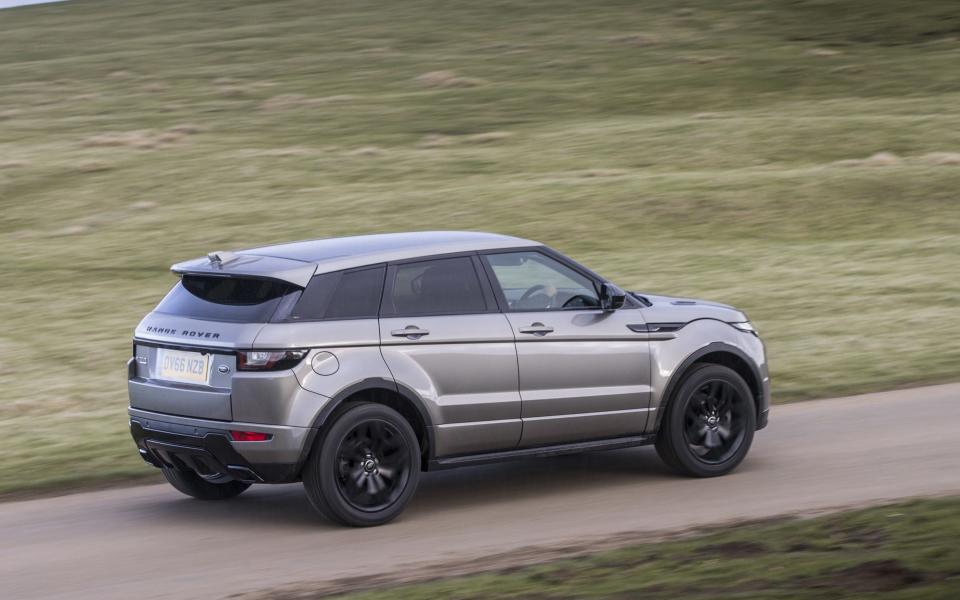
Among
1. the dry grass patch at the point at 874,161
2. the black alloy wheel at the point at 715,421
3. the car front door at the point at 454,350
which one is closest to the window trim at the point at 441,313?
the car front door at the point at 454,350

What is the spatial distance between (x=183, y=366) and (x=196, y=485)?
133 cm

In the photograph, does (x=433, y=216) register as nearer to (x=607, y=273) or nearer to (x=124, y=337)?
(x=607, y=273)

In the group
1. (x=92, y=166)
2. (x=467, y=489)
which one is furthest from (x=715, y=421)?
(x=92, y=166)

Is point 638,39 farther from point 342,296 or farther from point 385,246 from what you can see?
point 342,296

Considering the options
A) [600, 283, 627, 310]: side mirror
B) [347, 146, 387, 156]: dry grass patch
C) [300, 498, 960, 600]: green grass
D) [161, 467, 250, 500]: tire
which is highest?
[347, 146, 387, 156]: dry grass patch

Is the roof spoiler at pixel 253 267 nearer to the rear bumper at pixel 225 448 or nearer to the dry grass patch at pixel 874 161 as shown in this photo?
the rear bumper at pixel 225 448

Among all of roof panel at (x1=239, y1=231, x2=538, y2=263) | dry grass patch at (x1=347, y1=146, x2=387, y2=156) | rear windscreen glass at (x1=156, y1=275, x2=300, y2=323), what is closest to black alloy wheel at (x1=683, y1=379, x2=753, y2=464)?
roof panel at (x1=239, y1=231, x2=538, y2=263)

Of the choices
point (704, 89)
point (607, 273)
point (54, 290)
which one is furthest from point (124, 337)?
point (704, 89)

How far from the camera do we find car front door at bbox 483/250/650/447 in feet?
29.2

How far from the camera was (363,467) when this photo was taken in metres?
8.32

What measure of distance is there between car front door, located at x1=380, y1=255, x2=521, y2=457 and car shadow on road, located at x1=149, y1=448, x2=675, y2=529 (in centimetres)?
61

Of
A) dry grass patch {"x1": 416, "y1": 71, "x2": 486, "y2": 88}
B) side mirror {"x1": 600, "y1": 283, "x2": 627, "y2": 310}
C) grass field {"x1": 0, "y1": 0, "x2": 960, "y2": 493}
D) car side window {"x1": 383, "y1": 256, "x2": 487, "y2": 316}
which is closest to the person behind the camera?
car side window {"x1": 383, "y1": 256, "x2": 487, "y2": 316}

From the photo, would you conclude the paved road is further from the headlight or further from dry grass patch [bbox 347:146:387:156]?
dry grass patch [bbox 347:146:387:156]

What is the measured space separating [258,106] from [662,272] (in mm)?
17253
